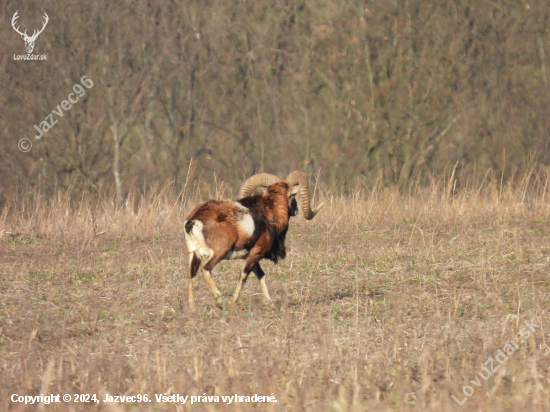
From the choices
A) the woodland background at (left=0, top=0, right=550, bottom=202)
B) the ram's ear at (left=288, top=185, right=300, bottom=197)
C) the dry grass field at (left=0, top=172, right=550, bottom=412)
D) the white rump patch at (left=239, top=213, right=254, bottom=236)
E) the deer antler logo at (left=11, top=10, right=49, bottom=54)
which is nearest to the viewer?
the dry grass field at (left=0, top=172, right=550, bottom=412)

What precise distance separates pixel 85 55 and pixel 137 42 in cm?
138

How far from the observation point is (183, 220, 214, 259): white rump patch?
7414mm

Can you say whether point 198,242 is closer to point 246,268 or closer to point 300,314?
point 246,268

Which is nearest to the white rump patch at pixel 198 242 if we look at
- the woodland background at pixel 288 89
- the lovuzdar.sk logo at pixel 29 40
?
the woodland background at pixel 288 89

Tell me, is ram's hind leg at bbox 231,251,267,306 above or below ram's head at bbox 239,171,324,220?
below

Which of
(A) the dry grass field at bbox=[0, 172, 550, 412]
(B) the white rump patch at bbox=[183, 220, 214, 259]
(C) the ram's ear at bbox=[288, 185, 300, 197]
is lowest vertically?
(A) the dry grass field at bbox=[0, 172, 550, 412]

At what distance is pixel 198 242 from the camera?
7496 mm

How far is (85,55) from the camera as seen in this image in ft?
58.7

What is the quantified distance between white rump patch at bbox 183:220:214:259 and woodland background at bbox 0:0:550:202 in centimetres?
1077

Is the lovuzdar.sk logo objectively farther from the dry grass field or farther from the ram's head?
the ram's head

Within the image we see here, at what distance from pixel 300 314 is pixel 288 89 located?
12.8 m

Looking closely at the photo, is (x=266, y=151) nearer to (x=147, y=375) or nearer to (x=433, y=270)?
(x=433, y=270)

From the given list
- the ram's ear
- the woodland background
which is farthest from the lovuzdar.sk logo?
the ram's ear

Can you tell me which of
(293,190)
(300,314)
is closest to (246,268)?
(300,314)
